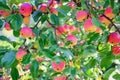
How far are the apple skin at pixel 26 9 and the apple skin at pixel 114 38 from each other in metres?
0.31

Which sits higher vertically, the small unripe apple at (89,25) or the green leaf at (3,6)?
the green leaf at (3,6)

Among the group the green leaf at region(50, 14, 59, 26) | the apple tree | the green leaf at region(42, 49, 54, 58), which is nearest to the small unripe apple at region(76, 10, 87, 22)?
the apple tree

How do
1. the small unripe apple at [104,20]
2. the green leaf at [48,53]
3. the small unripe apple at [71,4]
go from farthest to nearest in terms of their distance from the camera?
the small unripe apple at [71,4]
the small unripe apple at [104,20]
the green leaf at [48,53]

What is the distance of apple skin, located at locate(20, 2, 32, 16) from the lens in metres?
1.06

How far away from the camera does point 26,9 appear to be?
3.46 ft

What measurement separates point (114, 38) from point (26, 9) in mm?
335

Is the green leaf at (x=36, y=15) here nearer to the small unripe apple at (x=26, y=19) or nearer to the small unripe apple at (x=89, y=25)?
the small unripe apple at (x=26, y=19)

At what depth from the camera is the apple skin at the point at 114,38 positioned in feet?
3.58

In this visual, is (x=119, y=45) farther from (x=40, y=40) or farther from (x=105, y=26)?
(x=40, y=40)

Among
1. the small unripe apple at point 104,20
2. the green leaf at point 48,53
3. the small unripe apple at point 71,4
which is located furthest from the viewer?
the small unripe apple at point 71,4

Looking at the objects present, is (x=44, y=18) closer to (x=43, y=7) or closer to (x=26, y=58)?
(x=43, y=7)

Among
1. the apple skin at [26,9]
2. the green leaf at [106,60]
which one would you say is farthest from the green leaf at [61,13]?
the green leaf at [106,60]

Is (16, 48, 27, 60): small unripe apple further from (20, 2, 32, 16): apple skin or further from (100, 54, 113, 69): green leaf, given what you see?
(100, 54, 113, 69): green leaf

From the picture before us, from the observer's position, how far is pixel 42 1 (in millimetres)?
1213
